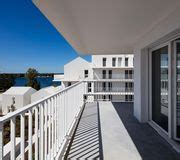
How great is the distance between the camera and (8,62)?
1272 inches

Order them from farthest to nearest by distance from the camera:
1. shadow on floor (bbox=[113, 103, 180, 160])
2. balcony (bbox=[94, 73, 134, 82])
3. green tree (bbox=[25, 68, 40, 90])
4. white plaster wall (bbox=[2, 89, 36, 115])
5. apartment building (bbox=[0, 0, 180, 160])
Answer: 1. green tree (bbox=[25, 68, 40, 90])
2. balcony (bbox=[94, 73, 134, 82])
3. white plaster wall (bbox=[2, 89, 36, 115])
4. shadow on floor (bbox=[113, 103, 180, 160])
5. apartment building (bbox=[0, 0, 180, 160])

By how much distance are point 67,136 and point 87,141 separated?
40 cm

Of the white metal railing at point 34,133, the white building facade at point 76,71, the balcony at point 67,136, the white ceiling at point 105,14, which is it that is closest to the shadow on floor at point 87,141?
the balcony at point 67,136

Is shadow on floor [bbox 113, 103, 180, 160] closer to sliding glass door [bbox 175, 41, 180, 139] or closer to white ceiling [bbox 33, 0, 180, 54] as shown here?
sliding glass door [bbox 175, 41, 180, 139]

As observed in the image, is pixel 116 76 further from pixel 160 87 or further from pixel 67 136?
pixel 67 136

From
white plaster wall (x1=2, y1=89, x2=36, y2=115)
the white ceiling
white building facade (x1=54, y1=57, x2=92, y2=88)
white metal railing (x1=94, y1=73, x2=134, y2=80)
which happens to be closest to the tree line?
white building facade (x1=54, y1=57, x2=92, y2=88)

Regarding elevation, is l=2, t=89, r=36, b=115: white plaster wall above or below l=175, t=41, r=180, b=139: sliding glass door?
below

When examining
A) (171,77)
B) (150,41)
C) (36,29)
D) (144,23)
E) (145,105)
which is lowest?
(145,105)

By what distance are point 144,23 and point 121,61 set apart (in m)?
19.8

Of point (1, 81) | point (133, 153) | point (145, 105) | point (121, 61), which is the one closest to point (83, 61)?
point (121, 61)

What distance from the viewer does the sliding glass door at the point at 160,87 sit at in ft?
10.5

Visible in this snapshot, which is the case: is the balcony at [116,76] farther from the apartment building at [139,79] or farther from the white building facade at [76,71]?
the apartment building at [139,79]

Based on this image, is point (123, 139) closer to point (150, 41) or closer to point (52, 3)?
point (150, 41)

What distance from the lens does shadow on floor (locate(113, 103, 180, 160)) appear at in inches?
93.6
